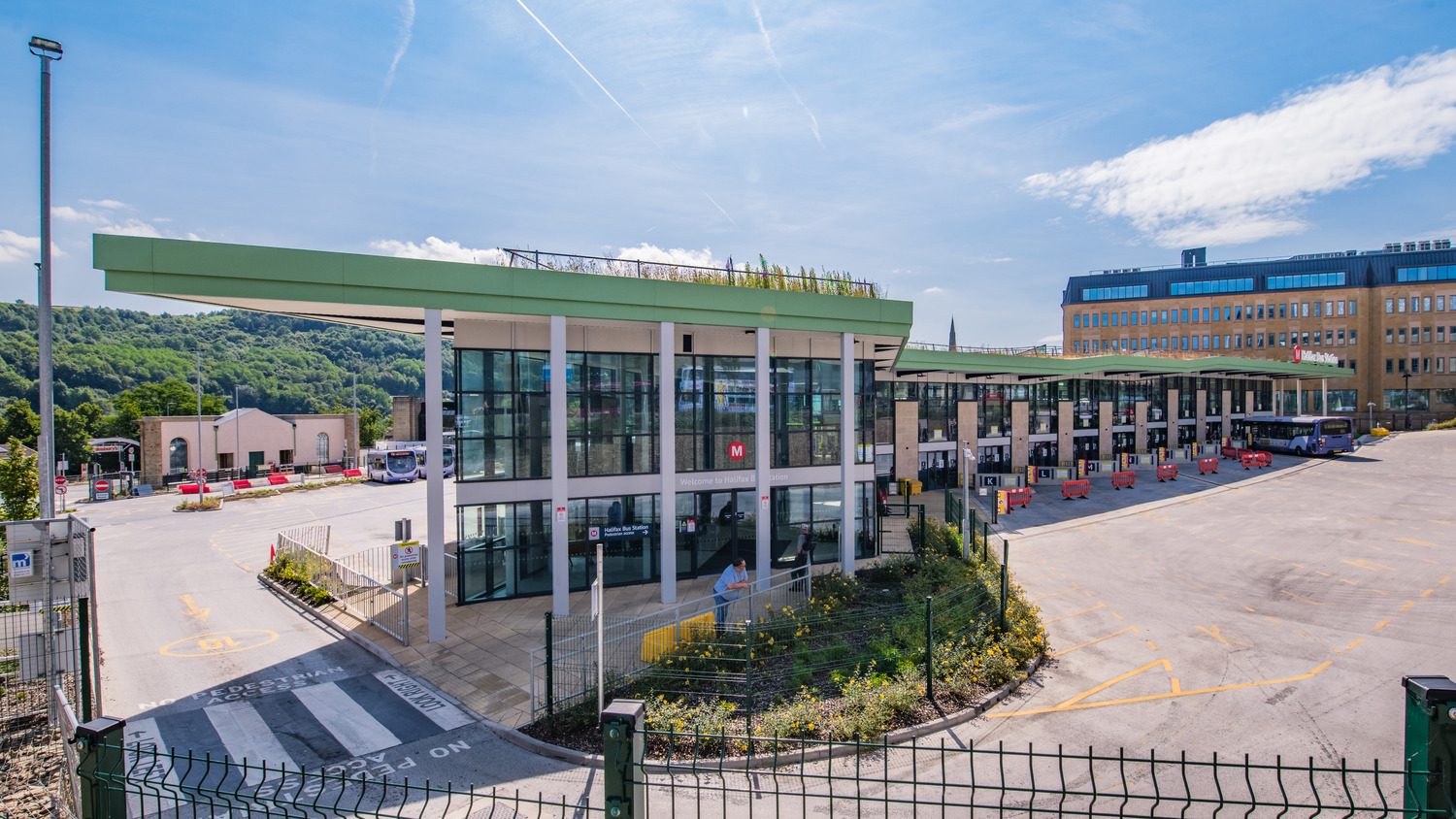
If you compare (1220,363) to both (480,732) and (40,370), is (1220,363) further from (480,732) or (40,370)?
(40,370)

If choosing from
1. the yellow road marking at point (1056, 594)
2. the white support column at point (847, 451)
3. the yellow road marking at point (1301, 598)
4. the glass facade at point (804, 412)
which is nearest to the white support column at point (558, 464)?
the glass facade at point (804, 412)

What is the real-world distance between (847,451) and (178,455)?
47.1 metres

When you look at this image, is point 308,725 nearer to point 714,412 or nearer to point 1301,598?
point 714,412

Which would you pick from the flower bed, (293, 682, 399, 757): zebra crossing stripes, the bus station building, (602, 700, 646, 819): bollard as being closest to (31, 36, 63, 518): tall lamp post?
the bus station building

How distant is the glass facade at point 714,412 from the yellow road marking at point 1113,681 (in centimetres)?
939

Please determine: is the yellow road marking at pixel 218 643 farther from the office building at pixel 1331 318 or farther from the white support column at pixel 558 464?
the office building at pixel 1331 318

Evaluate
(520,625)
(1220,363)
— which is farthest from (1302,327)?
(520,625)

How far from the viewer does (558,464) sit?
15148 millimetres

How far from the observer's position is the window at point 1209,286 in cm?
7644

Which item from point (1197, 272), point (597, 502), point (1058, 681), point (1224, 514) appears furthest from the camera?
point (1197, 272)

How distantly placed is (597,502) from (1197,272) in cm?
8659

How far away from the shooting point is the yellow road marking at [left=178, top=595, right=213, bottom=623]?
15.7m

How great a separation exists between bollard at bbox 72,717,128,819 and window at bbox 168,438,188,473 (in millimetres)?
49966

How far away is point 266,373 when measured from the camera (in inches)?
4264
